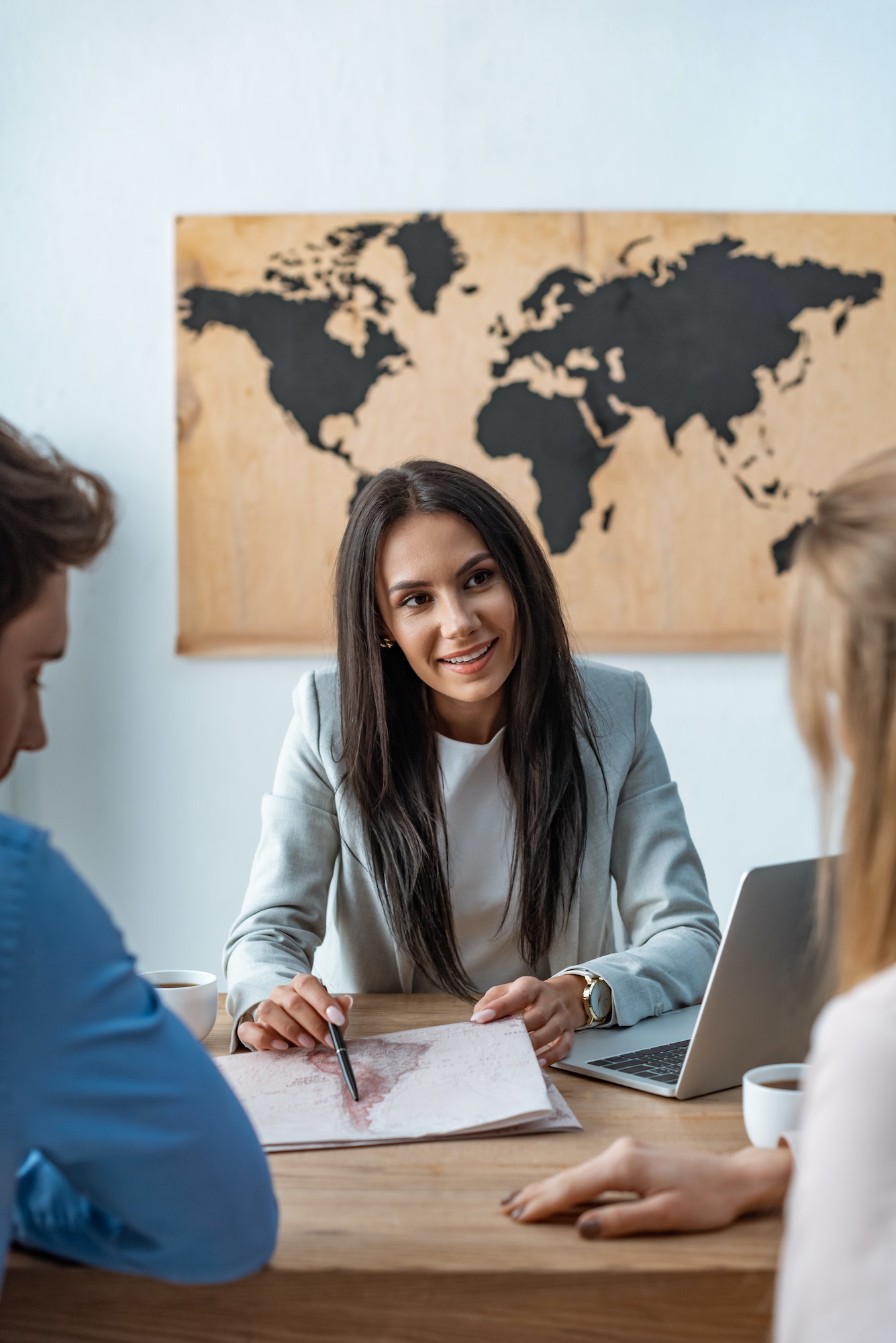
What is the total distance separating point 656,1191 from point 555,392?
7.04ft

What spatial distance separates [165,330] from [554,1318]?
96.0 inches

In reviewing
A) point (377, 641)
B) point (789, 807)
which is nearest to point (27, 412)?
point (377, 641)

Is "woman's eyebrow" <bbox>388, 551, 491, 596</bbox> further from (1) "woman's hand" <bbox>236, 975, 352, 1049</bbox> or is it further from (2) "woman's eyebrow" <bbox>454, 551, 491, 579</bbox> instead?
(1) "woman's hand" <bbox>236, 975, 352, 1049</bbox>

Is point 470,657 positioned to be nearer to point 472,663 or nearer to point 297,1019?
point 472,663

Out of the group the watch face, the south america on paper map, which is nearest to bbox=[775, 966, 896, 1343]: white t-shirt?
the watch face

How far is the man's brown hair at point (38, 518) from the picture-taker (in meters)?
0.73

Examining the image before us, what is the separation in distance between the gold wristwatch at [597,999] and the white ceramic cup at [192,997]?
399 millimetres

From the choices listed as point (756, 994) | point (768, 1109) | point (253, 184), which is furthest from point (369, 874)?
point (253, 184)

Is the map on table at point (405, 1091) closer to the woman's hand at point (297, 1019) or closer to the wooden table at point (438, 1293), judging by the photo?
the woman's hand at point (297, 1019)

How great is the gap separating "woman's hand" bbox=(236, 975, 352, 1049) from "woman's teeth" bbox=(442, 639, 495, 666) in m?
0.54

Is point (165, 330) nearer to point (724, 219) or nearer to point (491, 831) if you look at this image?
point (724, 219)

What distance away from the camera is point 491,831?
5.35ft

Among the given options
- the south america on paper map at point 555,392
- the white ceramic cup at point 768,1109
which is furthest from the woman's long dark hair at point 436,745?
the south america on paper map at point 555,392

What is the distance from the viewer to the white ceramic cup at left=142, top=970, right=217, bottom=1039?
1.18 meters
